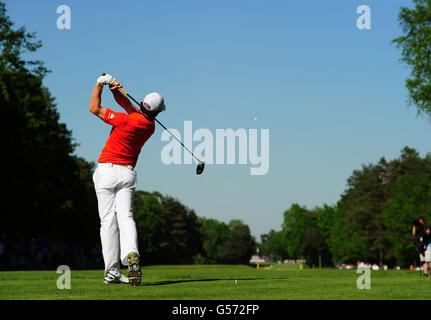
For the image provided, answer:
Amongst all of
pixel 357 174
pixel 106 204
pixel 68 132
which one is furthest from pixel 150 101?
pixel 357 174

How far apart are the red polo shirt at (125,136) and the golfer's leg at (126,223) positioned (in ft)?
1.73

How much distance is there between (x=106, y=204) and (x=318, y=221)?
174823 mm

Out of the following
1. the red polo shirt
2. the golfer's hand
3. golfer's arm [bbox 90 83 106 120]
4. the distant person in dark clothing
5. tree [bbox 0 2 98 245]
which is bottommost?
the distant person in dark clothing

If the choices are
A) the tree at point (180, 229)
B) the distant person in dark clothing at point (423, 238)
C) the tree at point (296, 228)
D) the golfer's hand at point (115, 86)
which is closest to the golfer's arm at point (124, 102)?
the golfer's hand at point (115, 86)

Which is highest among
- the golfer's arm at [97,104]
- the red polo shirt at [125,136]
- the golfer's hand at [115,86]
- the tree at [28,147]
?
the tree at [28,147]

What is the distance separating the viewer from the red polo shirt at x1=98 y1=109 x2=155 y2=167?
10.3m

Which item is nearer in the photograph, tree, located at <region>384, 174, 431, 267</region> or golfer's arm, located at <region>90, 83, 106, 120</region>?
golfer's arm, located at <region>90, 83, 106, 120</region>

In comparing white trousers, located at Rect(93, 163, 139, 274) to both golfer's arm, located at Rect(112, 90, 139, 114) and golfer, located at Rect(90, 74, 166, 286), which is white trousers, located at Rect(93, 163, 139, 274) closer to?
golfer, located at Rect(90, 74, 166, 286)

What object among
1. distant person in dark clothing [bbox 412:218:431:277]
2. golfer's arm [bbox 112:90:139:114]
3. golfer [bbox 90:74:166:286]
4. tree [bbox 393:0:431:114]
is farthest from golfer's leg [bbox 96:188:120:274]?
tree [bbox 393:0:431:114]

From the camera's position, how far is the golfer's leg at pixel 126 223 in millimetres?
10070

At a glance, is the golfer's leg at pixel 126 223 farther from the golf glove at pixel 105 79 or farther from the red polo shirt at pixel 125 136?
the golf glove at pixel 105 79

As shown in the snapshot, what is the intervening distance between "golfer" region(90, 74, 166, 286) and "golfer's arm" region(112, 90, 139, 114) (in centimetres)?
13
